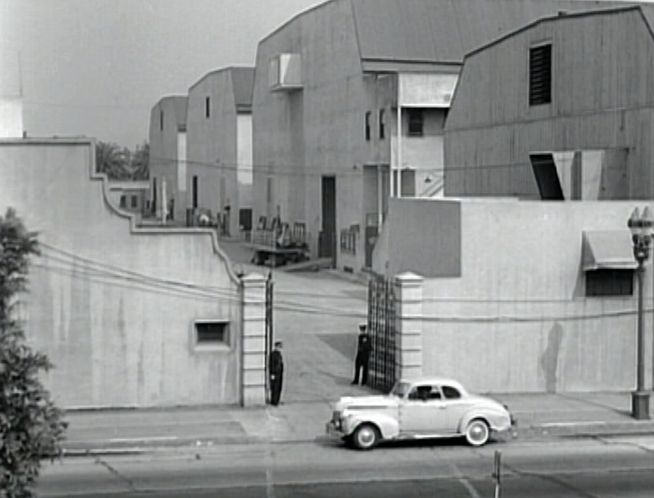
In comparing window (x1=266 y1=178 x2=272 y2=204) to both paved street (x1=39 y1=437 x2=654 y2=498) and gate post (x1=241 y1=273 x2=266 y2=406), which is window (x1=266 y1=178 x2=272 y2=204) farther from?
paved street (x1=39 y1=437 x2=654 y2=498)

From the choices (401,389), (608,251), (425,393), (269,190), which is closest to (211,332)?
(401,389)

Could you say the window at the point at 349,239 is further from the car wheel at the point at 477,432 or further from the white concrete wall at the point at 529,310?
the car wheel at the point at 477,432

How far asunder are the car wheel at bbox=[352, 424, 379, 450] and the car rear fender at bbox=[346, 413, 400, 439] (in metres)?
0.09

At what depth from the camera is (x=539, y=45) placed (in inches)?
1612

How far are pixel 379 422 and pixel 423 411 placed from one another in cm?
91

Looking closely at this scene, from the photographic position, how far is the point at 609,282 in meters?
30.2

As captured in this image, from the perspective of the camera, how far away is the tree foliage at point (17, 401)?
1116 centimetres

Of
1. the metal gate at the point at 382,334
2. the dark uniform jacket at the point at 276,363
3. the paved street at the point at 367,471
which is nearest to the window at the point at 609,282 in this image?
the metal gate at the point at 382,334

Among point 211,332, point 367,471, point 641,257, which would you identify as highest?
point 641,257

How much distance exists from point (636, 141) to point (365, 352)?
10.7 metres

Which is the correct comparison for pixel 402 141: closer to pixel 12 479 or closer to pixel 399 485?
pixel 399 485

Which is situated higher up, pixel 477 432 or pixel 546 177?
pixel 546 177

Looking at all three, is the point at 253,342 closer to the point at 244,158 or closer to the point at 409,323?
the point at 409,323

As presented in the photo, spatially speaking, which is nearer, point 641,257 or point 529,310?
point 641,257
